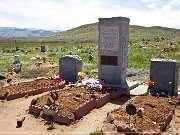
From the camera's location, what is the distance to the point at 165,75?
18.1m

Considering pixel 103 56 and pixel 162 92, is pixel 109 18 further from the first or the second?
pixel 162 92

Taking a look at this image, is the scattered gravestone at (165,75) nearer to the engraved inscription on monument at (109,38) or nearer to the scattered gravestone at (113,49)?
the scattered gravestone at (113,49)

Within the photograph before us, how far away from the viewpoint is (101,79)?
19.9 m

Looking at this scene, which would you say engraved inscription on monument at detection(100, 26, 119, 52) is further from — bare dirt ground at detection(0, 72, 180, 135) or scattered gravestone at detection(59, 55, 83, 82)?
bare dirt ground at detection(0, 72, 180, 135)

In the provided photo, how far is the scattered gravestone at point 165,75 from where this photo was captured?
17734 millimetres

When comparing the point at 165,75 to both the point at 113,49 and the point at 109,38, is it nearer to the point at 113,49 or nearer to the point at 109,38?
the point at 113,49

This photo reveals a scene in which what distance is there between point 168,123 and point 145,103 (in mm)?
2415

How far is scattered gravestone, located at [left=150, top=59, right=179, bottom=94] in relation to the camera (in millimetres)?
17734

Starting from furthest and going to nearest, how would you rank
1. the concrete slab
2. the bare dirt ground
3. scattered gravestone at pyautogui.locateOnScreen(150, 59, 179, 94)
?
the concrete slab
scattered gravestone at pyautogui.locateOnScreen(150, 59, 179, 94)
the bare dirt ground

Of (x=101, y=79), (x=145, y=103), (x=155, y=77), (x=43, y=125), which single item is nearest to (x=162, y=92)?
(x=155, y=77)

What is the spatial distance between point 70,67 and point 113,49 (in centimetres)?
439

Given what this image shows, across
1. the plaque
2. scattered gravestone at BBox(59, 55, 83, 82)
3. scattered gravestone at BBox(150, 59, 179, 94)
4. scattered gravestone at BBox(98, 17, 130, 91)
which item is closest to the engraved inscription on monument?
scattered gravestone at BBox(98, 17, 130, 91)

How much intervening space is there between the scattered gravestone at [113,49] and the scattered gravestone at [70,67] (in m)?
2.74

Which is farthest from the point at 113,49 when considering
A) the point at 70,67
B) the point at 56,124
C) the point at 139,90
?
the point at 56,124
